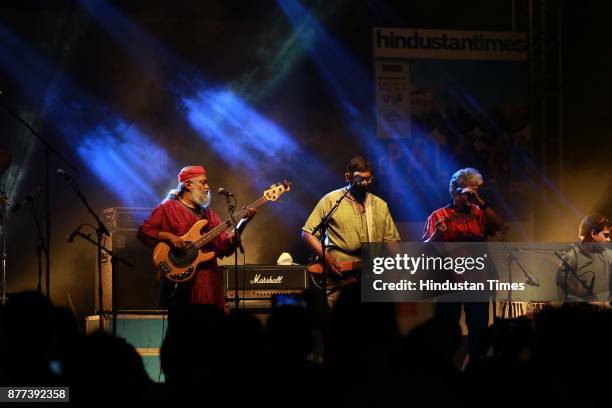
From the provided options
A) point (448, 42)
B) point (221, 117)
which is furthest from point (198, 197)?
point (448, 42)

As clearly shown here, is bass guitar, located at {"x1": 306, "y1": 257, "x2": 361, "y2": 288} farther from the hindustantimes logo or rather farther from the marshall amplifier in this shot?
the hindustantimes logo

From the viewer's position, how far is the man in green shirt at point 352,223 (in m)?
6.99

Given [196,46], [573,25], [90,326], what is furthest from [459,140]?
[90,326]

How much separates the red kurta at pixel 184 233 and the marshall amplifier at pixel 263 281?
1403 mm

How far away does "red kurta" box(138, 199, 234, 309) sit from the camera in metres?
6.75

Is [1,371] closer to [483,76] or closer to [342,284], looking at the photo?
[342,284]

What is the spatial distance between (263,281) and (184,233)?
5.72 feet

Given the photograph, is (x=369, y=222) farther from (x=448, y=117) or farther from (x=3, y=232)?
(x=3, y=232)

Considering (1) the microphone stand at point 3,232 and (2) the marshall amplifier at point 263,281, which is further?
(1) the microphone stand at point 3,232

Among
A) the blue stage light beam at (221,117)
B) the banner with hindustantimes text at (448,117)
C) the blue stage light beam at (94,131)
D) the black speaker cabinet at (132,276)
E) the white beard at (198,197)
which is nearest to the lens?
the white beard at (198,197)

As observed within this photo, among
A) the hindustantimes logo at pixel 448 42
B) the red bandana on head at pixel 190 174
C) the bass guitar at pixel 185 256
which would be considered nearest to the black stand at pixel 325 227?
the bass guitar at pixel 185 256

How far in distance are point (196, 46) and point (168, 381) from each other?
7990mm

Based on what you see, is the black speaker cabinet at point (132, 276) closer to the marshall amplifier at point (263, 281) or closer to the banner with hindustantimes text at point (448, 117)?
the marshall amplifier at point (263, 281)

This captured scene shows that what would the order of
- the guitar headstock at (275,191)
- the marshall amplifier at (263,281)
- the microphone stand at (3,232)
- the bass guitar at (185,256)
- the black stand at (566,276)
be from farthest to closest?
the microphone stand at (3,232) → the marshall amplifier at (263,281) → the guitar headstock at (275,191) → the black stand at (566,276) → the bass guitar at (185,256)
